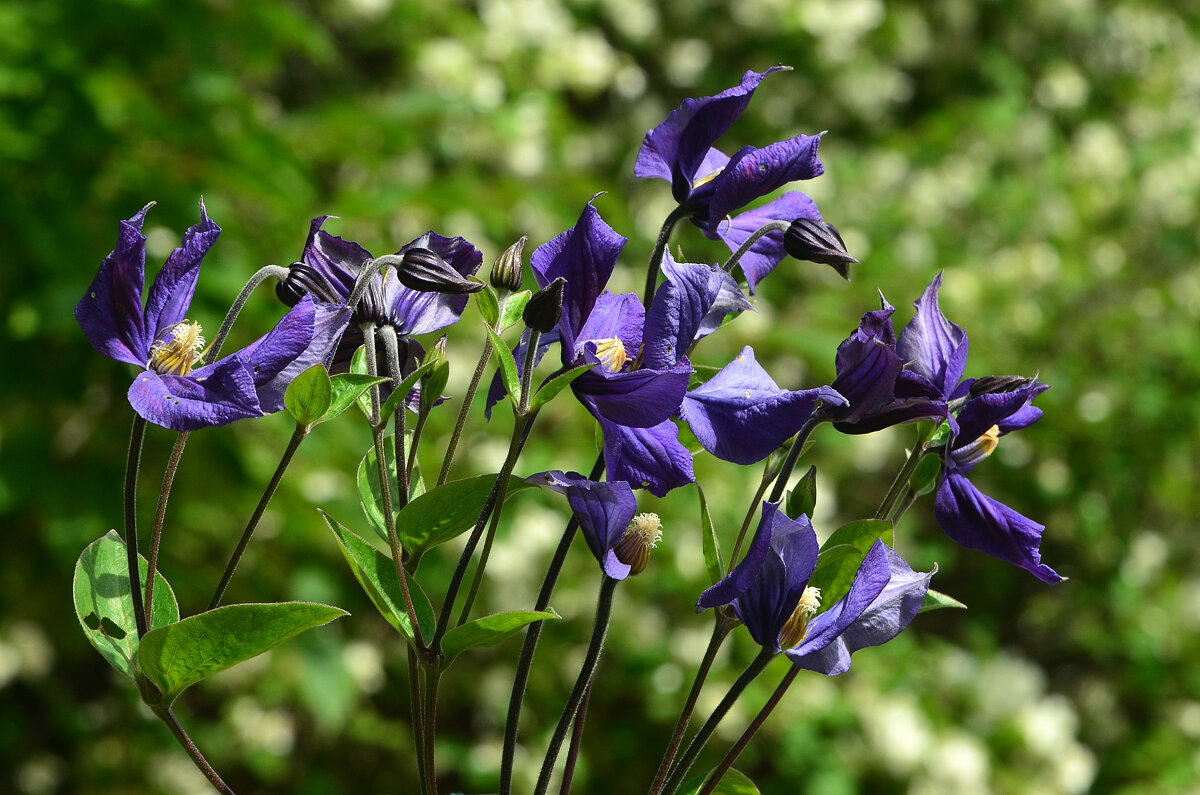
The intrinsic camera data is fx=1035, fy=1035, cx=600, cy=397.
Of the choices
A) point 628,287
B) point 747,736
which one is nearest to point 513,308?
point 747,736

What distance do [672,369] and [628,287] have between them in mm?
2085

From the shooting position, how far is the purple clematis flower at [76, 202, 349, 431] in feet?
1.25

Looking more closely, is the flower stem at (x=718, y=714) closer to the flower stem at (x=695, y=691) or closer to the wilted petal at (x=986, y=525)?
the flower stem at (x=695, y=691)

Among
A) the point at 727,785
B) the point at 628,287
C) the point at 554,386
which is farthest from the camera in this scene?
the point at 628,287

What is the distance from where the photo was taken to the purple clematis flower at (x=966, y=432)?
1.47 ft

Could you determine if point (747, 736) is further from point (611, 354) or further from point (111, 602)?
point (111, 602)

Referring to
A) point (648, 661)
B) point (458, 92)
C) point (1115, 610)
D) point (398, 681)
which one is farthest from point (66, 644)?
point (1115, 610)

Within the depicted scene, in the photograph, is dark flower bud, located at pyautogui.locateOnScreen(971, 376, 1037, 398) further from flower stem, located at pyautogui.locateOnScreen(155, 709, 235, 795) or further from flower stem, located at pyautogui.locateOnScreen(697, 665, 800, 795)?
flower stem, located at pyautogui.locateOnScreen(155, 709, 235, 795)

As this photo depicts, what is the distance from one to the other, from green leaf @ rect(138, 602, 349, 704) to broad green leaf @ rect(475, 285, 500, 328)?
0.47 ft

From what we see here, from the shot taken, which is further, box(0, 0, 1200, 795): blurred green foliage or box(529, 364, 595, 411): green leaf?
box(0, 0, 1200, 795): blurred green foliage

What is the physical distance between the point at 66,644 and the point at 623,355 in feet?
6.24

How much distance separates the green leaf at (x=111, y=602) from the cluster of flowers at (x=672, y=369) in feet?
0.31

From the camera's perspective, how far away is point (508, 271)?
0.50 m

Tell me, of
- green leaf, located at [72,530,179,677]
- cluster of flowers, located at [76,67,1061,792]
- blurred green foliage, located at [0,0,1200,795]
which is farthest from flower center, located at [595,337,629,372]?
blurred green foliage, located at [0,0,1200,795]
